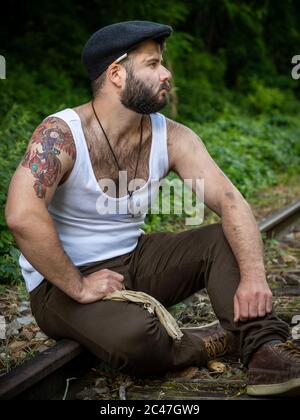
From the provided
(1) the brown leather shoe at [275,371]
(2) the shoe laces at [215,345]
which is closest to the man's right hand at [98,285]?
(2) the shoe laces at [215,345]

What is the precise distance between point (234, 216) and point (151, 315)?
26.2 inches

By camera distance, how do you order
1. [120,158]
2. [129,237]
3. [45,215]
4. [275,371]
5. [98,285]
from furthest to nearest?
[129,237] < [120,158] < [98,285] < [45,215] < [275,371]

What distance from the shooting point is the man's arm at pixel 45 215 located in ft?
11.2

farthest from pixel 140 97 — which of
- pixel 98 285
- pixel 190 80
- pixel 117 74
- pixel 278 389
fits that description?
pixel 190 80

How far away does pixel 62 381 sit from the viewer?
347 centimetres

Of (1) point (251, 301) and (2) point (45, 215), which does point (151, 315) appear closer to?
(1) point (251, 301)

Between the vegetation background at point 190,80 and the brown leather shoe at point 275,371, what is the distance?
7.81 feet

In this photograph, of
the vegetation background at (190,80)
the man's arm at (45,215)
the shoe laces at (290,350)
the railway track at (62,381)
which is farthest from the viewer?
the vegetation background at (190,80)

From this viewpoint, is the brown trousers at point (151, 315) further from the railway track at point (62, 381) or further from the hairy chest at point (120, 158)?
the hairy chest at point (120, 158)

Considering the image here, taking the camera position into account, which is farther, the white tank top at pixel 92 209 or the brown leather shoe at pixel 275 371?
the white tank top at pixel 92 209

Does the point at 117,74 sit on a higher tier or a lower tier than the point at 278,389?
higher

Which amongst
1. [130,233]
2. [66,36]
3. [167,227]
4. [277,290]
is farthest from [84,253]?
[66,36]

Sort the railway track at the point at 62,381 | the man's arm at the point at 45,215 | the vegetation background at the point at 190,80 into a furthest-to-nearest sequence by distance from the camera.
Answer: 1. the vegetation background at the point at 190,80
2. the man's arm at the point at 45,215
3. the railway track at the point at 62,381
